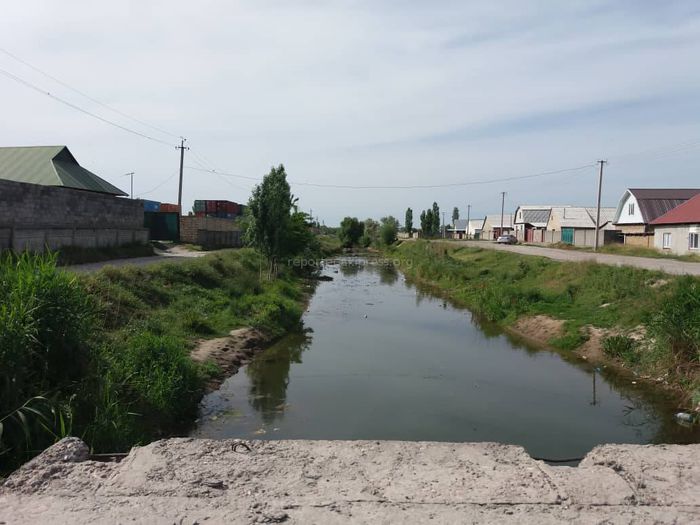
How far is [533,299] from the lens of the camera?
2009cm

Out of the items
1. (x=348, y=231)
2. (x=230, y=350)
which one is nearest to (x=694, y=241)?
(x=230, y=350)

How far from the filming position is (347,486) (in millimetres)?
4340

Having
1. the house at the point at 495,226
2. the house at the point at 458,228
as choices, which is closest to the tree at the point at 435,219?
the house at the point at 495,226

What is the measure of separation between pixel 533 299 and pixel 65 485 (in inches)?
726

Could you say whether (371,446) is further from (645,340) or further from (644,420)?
(645,340)

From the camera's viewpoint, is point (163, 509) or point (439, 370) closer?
point (163, 509)

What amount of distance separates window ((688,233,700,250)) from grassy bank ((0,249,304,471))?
32.2m

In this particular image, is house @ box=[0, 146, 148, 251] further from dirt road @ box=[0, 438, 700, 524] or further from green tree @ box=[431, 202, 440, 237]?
green tree @ box=[431, 202, 440, 237]

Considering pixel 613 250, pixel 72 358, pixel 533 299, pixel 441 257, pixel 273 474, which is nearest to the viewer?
pixel 273 474

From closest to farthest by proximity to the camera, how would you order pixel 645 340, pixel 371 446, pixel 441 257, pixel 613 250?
pixel 371 446 < pixel 645 340 < pixel 613 250 < pixel 441 257

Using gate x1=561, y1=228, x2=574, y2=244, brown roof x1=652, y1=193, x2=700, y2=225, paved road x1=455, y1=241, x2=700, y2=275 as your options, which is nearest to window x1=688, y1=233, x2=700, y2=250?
brown roof x1=652, y1=193, x2=700, y2=225

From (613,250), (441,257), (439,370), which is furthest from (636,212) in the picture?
(439,370)

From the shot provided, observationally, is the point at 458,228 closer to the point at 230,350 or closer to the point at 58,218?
the point at 58,218

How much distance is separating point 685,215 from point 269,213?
28.0m
